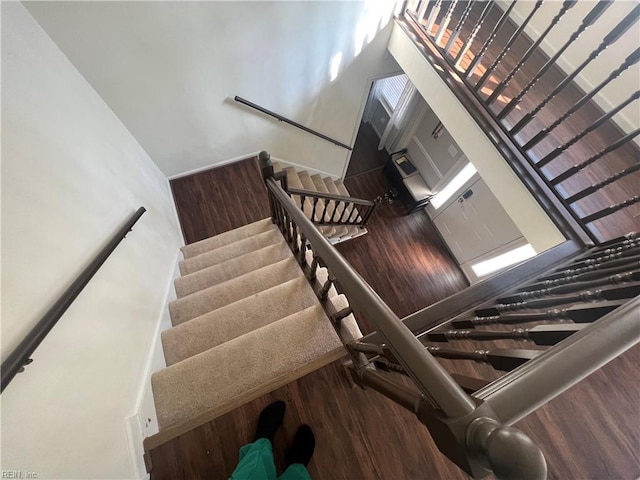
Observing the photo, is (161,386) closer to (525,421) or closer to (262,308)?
(262,308)

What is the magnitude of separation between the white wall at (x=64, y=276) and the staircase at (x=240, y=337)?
0.16 meters

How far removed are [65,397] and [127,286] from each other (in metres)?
0.73

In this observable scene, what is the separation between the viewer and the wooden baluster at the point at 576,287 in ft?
3.21

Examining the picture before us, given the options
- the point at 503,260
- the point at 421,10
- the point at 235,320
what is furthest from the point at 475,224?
the point at 235,320

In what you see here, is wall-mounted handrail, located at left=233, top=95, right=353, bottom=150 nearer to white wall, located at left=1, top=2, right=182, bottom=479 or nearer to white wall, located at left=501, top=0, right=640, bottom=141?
white wall, located at left=1, top=2, right=182, bottom=479

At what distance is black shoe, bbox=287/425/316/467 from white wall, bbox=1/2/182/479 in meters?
0.72

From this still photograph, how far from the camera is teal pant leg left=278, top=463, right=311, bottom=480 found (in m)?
1.38

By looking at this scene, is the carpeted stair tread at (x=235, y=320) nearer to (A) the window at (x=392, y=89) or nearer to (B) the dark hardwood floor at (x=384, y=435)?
(B) the dark hardwood floor at (x=384, y=435)

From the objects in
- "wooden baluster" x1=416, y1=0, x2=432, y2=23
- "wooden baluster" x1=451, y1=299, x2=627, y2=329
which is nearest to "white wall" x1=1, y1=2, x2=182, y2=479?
"wooden baluster" x1=451, y1=299, x2=627, y2=329

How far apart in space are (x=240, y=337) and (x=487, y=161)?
2050 millimetres

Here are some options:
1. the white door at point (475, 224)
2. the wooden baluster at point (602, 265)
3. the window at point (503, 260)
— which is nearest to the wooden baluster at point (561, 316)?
the wooden baluster at point (602, 265)

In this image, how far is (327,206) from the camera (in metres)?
3.58

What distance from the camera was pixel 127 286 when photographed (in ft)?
5.36

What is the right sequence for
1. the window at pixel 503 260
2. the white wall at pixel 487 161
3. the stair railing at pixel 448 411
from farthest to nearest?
the window at pixel 503 260, the white wall at pixel 487 161, the stair railing at pixel 448 411
